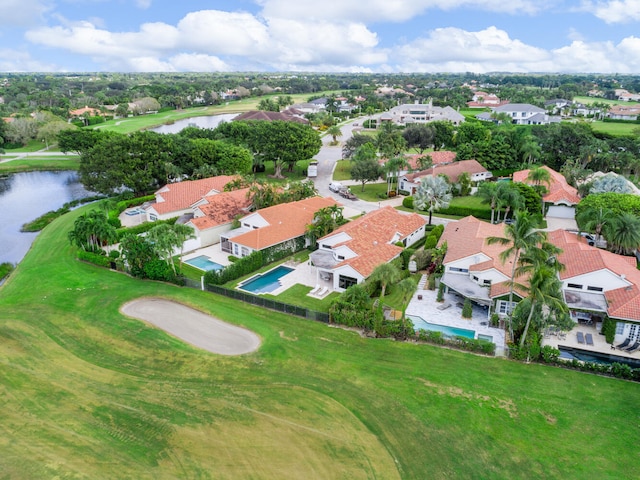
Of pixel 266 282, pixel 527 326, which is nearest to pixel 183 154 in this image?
pixel 266 282

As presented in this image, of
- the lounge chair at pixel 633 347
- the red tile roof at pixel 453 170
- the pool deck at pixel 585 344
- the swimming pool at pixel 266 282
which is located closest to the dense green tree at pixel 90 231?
the swimming pool at pixel 266 282

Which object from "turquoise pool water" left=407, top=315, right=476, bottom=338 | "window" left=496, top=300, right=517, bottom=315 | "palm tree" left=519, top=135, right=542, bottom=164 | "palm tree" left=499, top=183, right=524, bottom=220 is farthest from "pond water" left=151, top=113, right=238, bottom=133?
"window" left=496, top=300, right=517, bottom=315

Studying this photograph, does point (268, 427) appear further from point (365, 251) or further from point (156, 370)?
point (365, 251)

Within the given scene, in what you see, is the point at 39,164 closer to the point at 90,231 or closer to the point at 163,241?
the point at 90,231

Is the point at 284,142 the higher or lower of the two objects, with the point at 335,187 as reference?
higher

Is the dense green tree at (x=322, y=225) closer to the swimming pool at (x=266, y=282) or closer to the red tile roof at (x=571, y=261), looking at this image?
the swimming pool at (x=266, y=282)
